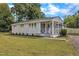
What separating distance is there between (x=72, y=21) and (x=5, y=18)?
87 centimetres

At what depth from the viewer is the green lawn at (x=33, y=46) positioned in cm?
409

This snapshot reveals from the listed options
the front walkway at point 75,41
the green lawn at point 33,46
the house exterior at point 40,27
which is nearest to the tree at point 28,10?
the house exterior at point 40,27

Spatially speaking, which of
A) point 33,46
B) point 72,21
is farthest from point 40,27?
point 72,21

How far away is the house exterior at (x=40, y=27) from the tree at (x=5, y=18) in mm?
79

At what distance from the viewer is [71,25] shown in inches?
Result: 163

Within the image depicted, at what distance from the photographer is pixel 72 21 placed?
4141 millimetres

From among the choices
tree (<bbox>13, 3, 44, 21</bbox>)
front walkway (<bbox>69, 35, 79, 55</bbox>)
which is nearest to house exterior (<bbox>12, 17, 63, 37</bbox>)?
tree (<bbox>13, 3, 44, 21</bbox>)

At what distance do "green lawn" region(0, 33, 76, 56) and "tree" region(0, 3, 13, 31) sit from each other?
92mm

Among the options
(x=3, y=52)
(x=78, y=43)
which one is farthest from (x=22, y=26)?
(x=78, y=43)

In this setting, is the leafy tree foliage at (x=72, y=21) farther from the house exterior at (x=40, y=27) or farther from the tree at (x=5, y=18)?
the tree at (x=5, y=18)

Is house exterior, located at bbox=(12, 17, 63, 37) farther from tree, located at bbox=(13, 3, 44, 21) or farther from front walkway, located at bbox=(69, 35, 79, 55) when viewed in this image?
front walkway, located at bbox=(69, 35, 79, 55)

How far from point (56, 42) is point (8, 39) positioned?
621 millimetres

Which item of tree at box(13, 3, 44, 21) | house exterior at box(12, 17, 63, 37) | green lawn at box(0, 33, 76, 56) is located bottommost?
green lawn at box(0, 33, 76, 56)

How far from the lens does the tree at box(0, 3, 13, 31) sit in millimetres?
4168
